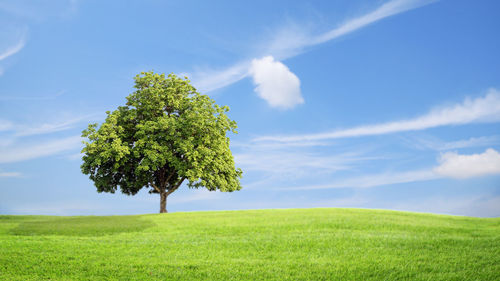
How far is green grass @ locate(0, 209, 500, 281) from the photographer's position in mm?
11242

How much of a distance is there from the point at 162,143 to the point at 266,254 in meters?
20.4

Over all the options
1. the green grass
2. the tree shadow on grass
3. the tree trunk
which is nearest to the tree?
the tree trunk

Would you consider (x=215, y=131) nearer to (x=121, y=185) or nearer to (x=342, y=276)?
(x=121, y=185)

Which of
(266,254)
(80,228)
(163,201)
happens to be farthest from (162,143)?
(266,254)

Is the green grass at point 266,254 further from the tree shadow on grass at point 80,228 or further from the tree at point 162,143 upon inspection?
the tree at point 162,143

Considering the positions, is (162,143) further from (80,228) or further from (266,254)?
(266,254)

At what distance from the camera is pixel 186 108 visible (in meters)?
33.9

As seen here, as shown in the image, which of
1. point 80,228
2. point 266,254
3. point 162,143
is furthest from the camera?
point 162,143

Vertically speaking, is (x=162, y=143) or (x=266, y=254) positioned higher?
(x=162, y=143)

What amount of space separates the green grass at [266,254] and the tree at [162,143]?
11.5 meters

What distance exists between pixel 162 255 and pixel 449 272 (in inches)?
360

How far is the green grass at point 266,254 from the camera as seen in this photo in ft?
36.9

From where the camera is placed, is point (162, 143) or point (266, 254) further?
point (162, 143)

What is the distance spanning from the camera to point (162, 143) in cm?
3186
